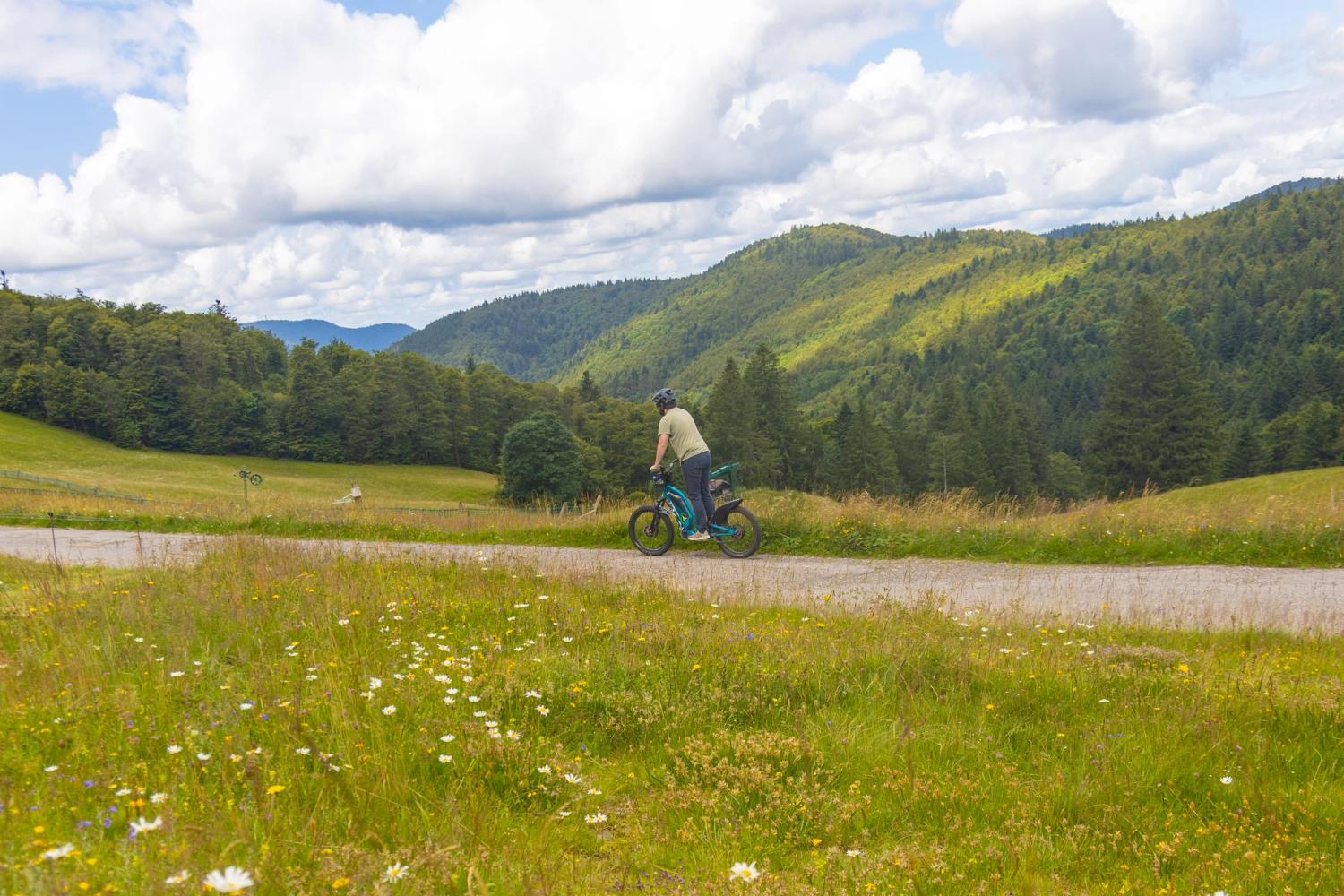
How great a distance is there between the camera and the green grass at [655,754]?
11.2ft

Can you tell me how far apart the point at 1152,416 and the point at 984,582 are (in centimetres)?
6264

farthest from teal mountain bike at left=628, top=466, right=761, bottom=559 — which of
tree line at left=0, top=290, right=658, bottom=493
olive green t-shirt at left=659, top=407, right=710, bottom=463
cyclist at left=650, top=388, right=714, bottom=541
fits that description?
tree line at left=0, top=290, right=658, bottom=493

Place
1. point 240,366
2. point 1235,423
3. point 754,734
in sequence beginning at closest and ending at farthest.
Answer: point 754,734, point 1235,423, point 240,366

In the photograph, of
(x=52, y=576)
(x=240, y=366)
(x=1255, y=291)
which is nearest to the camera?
(x=52, y=576)

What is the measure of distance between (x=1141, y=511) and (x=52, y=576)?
14834 millimetres

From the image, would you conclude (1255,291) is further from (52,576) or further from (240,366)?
(52,576)

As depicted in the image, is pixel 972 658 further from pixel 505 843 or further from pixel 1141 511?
pixel 1141 511

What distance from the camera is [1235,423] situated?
90.2m

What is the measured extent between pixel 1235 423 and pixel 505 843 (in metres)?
106

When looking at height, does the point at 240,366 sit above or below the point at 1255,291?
below

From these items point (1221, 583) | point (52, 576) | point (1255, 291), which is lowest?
point (1221, 583)

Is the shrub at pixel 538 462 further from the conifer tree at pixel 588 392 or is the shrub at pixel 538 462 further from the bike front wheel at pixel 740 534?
the bike front wheel at pixel 740 534

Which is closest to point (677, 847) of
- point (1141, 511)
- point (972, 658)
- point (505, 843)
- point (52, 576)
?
point (505, 843)

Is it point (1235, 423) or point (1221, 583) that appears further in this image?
point (1235, 423)
